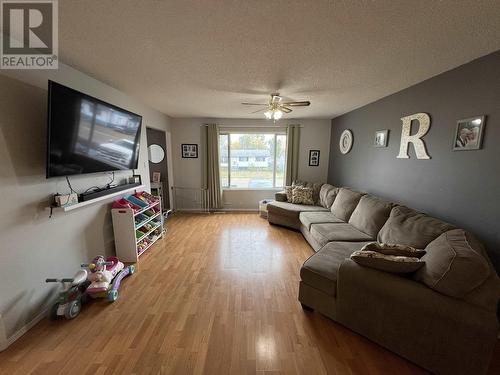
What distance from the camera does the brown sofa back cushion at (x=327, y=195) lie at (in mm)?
3784

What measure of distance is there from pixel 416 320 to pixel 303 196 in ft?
9.64

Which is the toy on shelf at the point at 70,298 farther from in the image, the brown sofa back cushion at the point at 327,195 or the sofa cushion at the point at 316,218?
the brown sofa back cushion at the point at 327,195

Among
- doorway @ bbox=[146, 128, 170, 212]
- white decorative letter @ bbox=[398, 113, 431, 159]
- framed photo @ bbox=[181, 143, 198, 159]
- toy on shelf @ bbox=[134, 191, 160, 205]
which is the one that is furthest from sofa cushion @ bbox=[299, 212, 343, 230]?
doorway @ bbox=[146, 128, 170, 212]

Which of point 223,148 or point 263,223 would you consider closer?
A: point 263,223

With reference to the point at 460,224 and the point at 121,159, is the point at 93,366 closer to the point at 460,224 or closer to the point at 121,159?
the point at 121,159

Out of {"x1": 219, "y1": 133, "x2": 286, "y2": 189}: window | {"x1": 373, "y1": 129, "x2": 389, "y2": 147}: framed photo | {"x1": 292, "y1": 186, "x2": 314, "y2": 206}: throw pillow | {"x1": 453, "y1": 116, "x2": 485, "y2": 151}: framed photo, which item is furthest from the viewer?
{"x1": 219, "y1": 133, "x2": 286, "y2": 189}: window

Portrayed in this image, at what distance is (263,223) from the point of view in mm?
4281

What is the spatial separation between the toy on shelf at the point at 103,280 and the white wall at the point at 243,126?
2.96m

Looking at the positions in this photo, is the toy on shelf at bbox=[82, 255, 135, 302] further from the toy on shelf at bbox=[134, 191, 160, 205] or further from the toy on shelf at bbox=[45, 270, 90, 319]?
the toy on shelf at bbox=[134, 191, 160, 205]

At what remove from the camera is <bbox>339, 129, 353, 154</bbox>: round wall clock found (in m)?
3.96

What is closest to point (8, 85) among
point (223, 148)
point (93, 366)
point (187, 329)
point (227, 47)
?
point (227, 47)

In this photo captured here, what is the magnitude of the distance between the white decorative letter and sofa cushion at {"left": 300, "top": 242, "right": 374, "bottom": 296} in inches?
58.3

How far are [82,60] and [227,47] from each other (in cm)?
141

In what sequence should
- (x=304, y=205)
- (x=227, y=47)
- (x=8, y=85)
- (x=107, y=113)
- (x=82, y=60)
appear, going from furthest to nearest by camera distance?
1. (x=304, y=205)
2. (x=107, y=113)
3. (x=82, y=60)
4. (x=227, y=47)
5. (x=8, y=85)
